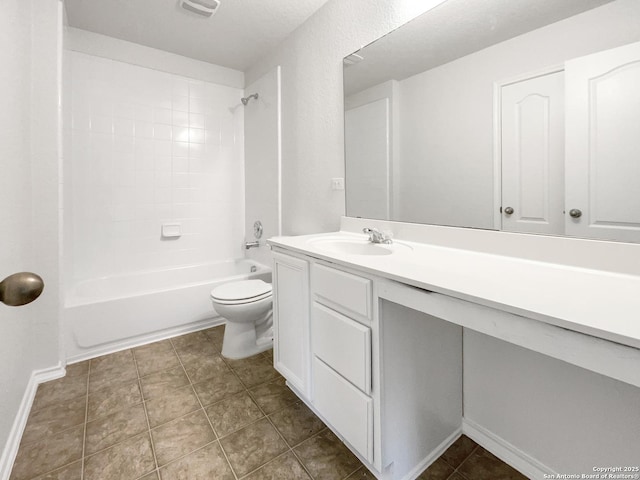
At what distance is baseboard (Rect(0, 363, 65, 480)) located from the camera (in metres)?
1.11

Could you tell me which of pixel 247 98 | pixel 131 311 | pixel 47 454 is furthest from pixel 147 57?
pixel 47 454

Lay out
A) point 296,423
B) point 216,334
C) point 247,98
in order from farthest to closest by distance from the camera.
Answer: point 247,98, point 216,334, point 296,423

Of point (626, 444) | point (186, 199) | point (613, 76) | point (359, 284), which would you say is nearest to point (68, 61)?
point (186, 199)

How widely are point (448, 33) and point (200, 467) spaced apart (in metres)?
2.06

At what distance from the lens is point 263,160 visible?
2682 mm

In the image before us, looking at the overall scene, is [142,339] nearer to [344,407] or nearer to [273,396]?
[273,396]

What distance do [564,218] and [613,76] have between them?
0.44 meters

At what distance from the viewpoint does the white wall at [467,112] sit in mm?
933

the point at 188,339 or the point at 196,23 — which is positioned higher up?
the point at 196,23

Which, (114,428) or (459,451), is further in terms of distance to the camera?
(114,428)

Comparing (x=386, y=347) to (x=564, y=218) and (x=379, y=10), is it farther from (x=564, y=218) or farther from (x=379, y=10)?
(x=379, y=10)

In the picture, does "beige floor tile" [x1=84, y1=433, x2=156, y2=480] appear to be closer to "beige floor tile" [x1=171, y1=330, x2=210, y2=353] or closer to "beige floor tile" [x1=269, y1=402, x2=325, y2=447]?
"beige floor tile" [x1=269, y1=402, x2=325, y2=447]

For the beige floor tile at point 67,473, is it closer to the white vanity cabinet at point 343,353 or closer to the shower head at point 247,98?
the white vanity cabinet at point 343,353

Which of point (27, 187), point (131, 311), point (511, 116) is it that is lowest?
point (131, 311)
